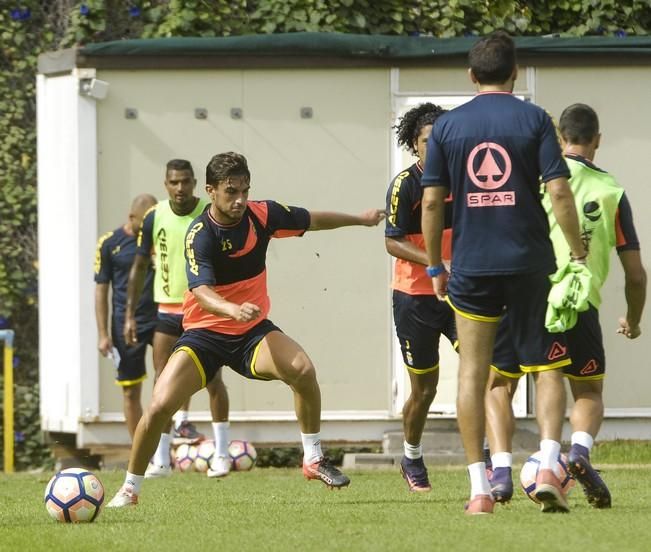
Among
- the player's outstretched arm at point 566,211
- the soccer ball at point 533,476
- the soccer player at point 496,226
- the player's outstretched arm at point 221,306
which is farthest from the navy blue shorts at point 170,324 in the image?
the player's outstretched arm at point 566,211

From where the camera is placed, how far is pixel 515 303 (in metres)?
6.95

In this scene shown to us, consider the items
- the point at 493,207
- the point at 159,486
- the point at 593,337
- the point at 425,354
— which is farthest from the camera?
the point at 159,486

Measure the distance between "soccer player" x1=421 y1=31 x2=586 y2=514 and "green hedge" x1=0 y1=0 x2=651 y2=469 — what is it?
287 inches

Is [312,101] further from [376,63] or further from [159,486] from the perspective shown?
[159,486]

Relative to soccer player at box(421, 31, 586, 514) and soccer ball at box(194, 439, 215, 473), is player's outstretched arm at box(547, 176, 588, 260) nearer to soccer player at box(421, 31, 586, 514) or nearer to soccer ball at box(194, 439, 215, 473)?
soccer player at box(421, 31, 586, 514)

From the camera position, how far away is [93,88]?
12680 millimetres

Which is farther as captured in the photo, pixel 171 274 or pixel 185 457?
pixel 185 457

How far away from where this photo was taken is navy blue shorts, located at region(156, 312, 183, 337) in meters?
Result: 11.5

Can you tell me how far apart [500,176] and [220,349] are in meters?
2.27

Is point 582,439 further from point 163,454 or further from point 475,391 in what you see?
point 163,454

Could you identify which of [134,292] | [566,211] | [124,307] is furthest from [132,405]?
[566,211]

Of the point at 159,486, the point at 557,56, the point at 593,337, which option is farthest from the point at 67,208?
the point at 593,337

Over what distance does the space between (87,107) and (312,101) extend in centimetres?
184

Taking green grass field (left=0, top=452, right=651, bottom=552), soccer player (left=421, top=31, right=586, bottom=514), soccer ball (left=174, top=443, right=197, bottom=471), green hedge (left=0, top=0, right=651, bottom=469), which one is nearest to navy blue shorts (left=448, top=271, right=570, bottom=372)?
soccer player (left=421, top=31, right=586, bottom=514)
